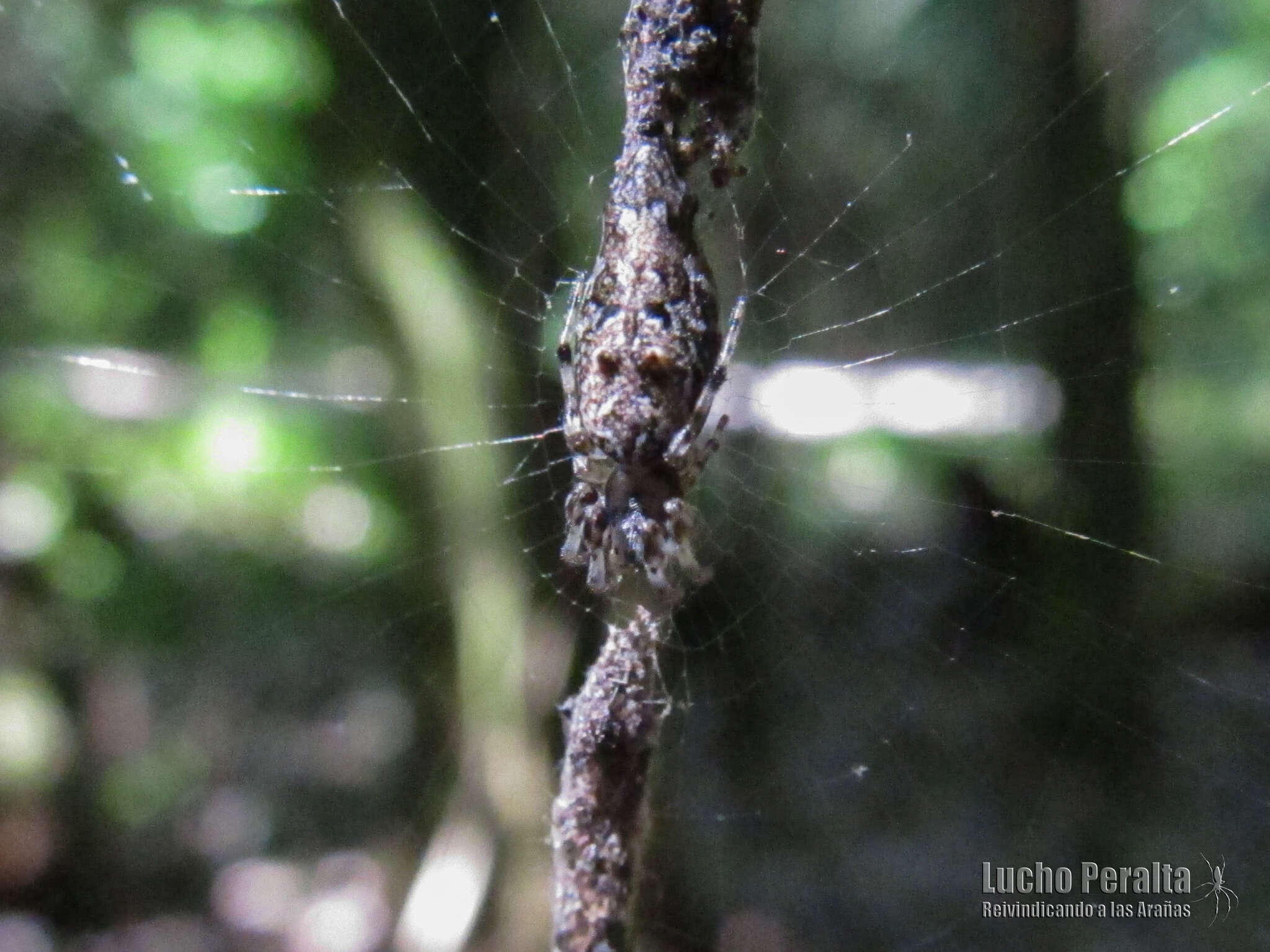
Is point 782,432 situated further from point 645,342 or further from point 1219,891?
point 1219,891

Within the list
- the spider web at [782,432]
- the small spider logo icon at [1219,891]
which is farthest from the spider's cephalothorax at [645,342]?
the small spider logo icon at [1219,891]

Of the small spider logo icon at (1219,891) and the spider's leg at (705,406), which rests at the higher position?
the spider's leg at (705,406)

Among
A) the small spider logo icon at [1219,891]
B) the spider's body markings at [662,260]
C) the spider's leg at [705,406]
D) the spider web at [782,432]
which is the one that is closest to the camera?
the spider's body markings at [662,260]

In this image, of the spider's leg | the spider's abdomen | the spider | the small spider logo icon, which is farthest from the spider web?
the spider's abdomen

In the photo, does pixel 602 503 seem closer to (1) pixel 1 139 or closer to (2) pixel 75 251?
(2) pixel 75 251

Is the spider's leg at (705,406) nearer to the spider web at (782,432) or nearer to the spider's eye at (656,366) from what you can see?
the spider's eye at (656,366)

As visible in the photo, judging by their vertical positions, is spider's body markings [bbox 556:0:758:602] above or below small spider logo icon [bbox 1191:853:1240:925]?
above

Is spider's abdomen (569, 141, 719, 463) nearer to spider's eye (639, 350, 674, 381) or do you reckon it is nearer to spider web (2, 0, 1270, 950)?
spider's eye (639, 350, 674, 381)

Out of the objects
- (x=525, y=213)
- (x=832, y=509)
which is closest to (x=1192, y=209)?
(x=832, y=509)

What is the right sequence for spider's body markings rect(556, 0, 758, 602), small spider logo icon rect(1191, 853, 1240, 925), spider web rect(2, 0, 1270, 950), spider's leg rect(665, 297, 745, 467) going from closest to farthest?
1. spider's body markings rect(556, 0, 758, 602)
2. spider's leg rect(665, 297, 745, 467)
3. spider web rect(2, 0, 1270, 950)
4. small spider logo icon rect(1191, 853, 1240, 925)
